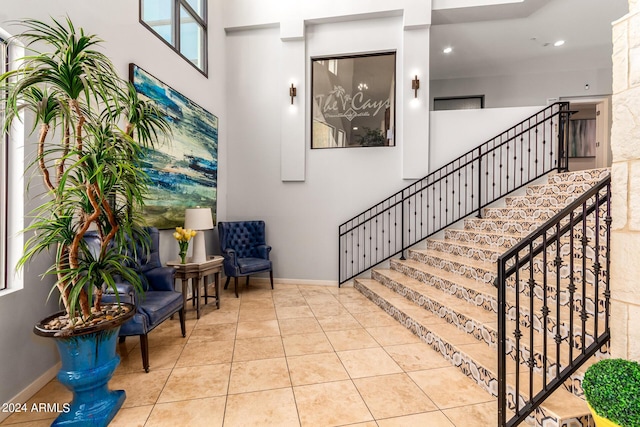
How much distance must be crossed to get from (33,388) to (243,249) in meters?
2.96

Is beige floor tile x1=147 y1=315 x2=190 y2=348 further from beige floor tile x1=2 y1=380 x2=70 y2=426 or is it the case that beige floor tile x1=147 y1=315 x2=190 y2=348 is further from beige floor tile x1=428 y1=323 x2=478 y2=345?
beige floor tile x1=428 y1=323 x2=478 y2=345

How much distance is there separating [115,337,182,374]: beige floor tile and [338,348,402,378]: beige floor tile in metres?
1.44

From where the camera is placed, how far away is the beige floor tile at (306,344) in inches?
108

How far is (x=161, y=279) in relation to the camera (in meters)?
2.98

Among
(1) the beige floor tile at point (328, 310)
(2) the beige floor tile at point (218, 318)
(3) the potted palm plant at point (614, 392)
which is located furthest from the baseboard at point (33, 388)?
(3) the potted palm plant at point (614, 392)

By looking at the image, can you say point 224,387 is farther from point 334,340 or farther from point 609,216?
point 609,216

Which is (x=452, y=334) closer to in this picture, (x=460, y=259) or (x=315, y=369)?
(x=315, y=369)

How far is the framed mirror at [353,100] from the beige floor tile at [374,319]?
108 inches

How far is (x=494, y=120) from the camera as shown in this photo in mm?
4953

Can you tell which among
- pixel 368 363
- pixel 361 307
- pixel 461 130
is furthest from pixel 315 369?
pixel 461 130

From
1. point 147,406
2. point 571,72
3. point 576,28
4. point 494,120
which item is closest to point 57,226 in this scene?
point 147,406

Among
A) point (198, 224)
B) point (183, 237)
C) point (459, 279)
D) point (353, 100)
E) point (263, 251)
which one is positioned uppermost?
point (353, 100)

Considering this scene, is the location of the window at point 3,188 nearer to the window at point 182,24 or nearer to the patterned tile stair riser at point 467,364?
→ the window at point 182,24

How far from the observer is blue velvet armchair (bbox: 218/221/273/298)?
170 inches
